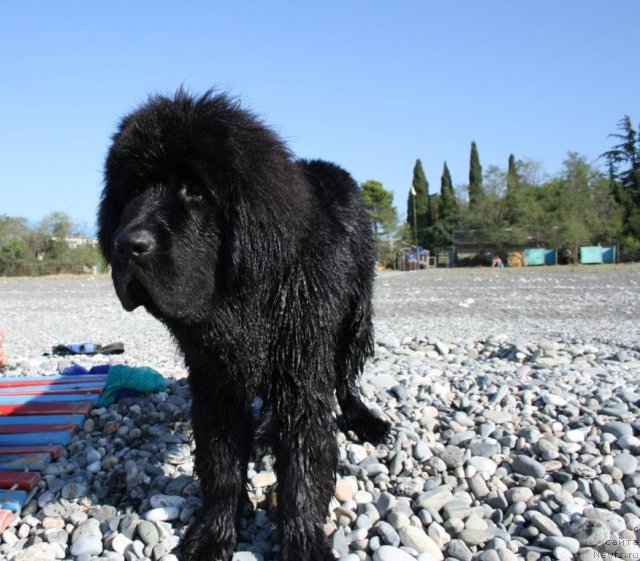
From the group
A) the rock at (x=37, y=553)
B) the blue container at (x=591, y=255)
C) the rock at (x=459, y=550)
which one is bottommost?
the rock at (x=459, y=550)

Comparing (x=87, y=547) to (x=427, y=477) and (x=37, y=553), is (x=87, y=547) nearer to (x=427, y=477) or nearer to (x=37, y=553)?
(x=37, y=553)

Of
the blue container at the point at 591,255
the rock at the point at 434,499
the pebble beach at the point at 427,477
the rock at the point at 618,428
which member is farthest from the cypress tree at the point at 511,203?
the rock at the point at 434,499

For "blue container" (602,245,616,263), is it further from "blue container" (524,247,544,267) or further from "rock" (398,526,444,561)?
"rock" (398,526,444,561)

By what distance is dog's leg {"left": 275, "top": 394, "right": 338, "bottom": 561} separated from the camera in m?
2.64

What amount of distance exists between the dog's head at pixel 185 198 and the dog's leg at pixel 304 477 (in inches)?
27.9

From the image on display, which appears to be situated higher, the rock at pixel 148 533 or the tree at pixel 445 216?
the tree at pixel 445 216

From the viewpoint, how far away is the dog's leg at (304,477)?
2641mm

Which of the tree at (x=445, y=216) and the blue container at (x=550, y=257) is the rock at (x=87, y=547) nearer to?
the blue container at (x=550, y=257)

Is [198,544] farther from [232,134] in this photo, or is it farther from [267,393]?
[232,134]

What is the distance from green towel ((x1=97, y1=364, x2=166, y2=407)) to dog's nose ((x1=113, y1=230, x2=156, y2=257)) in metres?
2.70

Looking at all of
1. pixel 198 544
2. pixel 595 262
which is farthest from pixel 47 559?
pixel 595 262

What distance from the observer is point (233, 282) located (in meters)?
2.51

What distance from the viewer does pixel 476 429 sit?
4.06 meters

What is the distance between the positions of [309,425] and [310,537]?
49 cm
